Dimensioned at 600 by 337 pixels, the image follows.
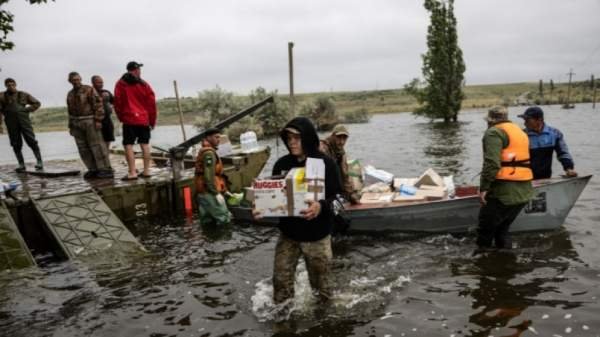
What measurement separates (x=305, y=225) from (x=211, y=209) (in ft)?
17.5

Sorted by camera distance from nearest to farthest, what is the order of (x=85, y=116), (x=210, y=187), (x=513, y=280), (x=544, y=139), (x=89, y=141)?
(x=513, y=280) < (x=544, y=139) < (x=210, y=187) < (x=85, y=116) < (x=89, y=141)

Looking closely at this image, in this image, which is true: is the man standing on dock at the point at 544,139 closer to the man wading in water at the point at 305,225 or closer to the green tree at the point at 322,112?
the man wading in water at the point at 305,225

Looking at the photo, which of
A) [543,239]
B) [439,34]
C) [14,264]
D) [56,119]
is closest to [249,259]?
[14,264]

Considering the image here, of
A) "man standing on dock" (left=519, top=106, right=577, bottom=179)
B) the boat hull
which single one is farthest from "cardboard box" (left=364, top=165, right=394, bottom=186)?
"man standing on dock" (left=519, top=106, right=577, bottom=179)

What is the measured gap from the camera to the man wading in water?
4664 millimetres

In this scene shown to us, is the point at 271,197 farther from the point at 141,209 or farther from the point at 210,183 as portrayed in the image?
the point at 141,209

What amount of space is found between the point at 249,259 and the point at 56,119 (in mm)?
100647

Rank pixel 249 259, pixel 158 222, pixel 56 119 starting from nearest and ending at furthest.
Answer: pixel 249 259 < pixel 158 222 < pixel 56 119

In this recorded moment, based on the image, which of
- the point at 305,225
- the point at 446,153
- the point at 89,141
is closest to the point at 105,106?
the point at 89,141

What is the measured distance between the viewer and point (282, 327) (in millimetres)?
5199

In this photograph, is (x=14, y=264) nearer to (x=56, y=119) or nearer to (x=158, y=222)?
(x=158, y=222)

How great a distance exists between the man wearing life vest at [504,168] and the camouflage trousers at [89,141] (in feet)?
26.9

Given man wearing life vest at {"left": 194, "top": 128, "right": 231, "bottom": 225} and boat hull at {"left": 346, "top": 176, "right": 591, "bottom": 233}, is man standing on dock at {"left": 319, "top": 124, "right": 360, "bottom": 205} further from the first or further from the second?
man wearing life vest at {"left": 194, "top": 128, "right": 231, "bottom": 225}

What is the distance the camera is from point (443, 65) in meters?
47.5
